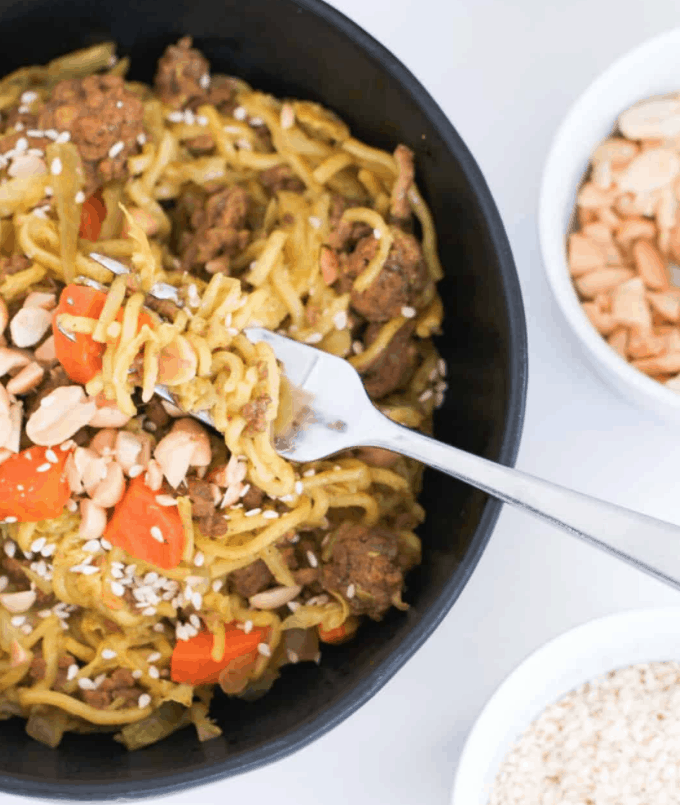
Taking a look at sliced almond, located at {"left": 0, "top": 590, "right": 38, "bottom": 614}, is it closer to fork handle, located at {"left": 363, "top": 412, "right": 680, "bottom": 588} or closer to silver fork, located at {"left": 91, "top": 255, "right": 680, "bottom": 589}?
silver fork, located at {"left": 91, "top": 255, "right": 680, "bottom": 589}

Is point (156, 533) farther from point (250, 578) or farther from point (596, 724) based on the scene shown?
point (596, 724)

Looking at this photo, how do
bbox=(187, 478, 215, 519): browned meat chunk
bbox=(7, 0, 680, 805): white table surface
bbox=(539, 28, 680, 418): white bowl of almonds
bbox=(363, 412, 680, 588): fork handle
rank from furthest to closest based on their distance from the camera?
bbox=(7, 0, 680, 805): white table surface → bbox=(539, 28, 680, 418): white bowl of almonds → bbox=(187, 478, 215, 519): browned meat chunk → bbox=(363, 412, 680, 588): fork handle

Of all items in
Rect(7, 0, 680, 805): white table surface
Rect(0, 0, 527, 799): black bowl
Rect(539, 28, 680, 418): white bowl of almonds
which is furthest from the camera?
Rect(7, 0, 680, 805): white table surface

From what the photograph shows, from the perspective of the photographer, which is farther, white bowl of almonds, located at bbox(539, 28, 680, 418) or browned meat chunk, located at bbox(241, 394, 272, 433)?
white bowl of almonds, located at bbox(539, 28, 680, 418)

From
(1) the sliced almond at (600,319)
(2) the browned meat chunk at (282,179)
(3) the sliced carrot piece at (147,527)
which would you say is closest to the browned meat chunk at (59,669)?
(3) the sliced carrot piece at (147,527)

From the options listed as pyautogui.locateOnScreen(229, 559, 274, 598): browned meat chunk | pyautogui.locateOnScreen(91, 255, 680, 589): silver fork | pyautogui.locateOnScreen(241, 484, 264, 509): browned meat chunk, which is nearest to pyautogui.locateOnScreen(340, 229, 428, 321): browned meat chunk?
pyautogui.locateOnScreen(91, 255, 680, 589): silver fork

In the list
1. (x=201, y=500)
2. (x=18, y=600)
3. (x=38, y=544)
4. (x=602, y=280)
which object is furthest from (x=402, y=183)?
(x=18, y=600)

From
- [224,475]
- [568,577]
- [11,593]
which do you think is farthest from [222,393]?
[568,577]

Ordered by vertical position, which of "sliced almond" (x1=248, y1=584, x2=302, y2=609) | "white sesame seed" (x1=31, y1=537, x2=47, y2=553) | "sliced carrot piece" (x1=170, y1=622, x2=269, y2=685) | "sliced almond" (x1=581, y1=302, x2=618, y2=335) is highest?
"sliced almond" (x1=581, y1=302, x2=618, y2=335)
